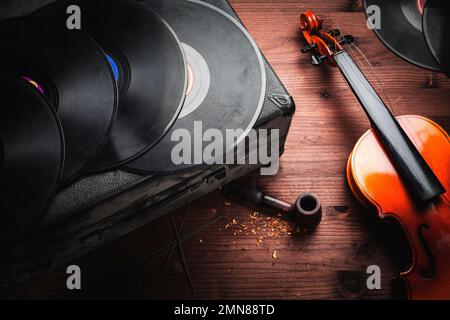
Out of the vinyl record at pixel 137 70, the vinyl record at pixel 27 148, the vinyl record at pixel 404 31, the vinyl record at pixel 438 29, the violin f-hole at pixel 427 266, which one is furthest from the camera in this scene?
the violin f-hole at pixel 427 266

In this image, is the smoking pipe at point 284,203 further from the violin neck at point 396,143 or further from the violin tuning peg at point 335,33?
the violin tuning peg at point 335,33

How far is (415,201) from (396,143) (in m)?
0.15

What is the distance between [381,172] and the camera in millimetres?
1081

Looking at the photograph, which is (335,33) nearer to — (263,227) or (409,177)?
(409,177)

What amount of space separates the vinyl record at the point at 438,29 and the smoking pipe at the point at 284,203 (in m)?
0.59

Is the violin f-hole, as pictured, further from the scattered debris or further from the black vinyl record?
the black vinyl record

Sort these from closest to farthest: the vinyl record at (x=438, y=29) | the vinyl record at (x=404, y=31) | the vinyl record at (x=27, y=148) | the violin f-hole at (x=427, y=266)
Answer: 1. the vinyl record at (x=438, y=29)
2. the vinyl record at (x=404, y=31)
3. the vinyl record at (x=27, y=148)
4. the violin f-hole at (x=427, y=266)

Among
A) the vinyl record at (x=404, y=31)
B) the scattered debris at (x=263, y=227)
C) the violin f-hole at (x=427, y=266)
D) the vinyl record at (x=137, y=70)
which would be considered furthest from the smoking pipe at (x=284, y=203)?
the vinyl record at (x=404, y=31)

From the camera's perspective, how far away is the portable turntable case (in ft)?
2.73

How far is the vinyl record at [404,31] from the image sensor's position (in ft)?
2.14

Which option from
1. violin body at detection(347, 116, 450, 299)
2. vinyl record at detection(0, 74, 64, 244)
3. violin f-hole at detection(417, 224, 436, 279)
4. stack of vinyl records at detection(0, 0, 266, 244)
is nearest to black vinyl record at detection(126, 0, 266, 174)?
stack of vinyl records at detection(0, 0, 266, 244)

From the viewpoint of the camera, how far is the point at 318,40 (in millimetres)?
1188

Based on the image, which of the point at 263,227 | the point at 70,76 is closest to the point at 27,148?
the point at 70,76
